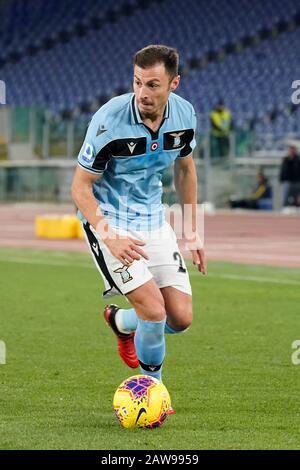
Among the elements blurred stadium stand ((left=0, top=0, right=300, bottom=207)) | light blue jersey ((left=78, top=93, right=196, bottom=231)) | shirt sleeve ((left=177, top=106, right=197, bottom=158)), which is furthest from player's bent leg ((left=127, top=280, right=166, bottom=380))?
blurred stadium stand ((left=0, top=0, right=300, bottom=207))

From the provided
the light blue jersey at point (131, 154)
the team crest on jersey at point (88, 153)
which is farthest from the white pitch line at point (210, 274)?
the team crest on jersey at point (88, 153)

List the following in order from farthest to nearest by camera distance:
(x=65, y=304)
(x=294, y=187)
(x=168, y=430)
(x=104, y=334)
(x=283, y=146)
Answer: (x=283, y=146) → (x=294, y=187) → (x=65, y=304) → (x=104, y=334) → (x=168, y=430)

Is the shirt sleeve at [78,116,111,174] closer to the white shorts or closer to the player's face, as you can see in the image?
the player's face

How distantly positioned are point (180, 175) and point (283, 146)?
25.1 m

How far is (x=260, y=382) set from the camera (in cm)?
808

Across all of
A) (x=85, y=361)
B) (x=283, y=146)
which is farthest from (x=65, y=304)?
(x=283, y=146)

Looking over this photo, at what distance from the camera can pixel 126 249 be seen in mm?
6535

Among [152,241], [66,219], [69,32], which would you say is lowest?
[66,219]

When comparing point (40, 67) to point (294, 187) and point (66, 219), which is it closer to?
point (294, 187)

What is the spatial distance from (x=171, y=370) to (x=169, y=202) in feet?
67.5

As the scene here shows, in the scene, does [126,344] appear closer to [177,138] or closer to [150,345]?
[150,345]

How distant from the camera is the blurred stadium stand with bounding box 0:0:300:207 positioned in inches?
1307

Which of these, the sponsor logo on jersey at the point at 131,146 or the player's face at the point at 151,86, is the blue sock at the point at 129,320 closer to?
the sponsor logo on jersey at the point at 131,146

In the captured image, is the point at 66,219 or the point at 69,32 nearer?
the point at 66,219
